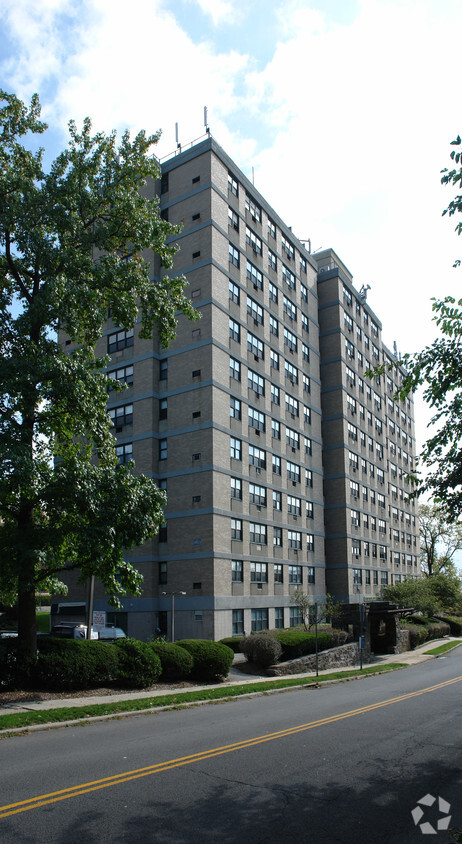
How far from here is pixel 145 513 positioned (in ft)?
59.5

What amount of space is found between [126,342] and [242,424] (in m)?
9.48

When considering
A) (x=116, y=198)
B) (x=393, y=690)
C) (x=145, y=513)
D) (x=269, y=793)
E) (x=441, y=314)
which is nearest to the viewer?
Result: (x=269, y=793)

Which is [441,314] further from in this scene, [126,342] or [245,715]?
[126,342]

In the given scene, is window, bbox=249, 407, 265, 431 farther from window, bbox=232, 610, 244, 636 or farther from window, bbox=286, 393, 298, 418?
window, bbox=232, 610, 244, 636

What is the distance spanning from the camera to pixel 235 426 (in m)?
39.4

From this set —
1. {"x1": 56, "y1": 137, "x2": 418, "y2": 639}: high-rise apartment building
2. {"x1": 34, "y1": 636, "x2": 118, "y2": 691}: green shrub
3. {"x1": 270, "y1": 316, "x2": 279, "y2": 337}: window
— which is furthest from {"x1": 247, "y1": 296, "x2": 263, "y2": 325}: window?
{"x1": 34, "y1": 636, "x2": 118, "y2": 691}: green shrub

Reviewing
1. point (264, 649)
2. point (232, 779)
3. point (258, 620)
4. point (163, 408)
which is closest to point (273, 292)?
point (163, 408)

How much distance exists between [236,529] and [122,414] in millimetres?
10559

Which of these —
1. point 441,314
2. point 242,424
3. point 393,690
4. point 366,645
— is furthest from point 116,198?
point 366,645

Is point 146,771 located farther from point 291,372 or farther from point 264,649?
point 291,372

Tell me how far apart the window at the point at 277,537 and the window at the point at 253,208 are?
22.3m

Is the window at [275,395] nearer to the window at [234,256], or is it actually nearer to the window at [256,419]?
the window at [256,419]

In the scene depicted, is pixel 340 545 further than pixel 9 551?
Yes

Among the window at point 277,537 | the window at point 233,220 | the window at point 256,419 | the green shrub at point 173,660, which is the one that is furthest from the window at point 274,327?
the green shrub at point 173,660
